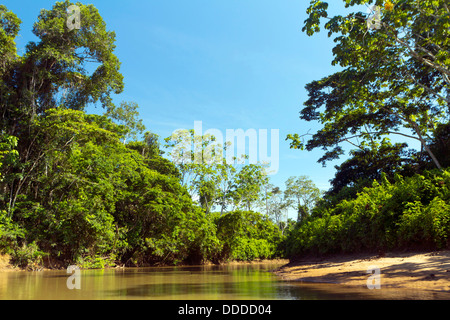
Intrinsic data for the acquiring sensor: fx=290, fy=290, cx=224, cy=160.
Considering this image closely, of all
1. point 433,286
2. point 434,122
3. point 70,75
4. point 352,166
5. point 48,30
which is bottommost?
point 433,286

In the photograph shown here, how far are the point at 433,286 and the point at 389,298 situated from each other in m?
1.37

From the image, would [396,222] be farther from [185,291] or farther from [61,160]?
[61,160]

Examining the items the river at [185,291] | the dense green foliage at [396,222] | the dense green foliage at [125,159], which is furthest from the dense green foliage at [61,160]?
the dense green foliage at [396,222]

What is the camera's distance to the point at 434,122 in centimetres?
1708

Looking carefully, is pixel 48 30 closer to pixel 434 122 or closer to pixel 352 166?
pixel 352 166

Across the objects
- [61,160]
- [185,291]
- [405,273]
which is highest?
[61,160]

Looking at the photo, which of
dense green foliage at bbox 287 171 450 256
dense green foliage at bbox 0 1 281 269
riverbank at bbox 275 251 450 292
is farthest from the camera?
dense green foliage at bbox 0 1 281 269

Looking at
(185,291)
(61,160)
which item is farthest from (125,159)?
(185,291)

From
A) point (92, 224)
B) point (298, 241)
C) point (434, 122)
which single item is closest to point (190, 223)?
point (92, 224)

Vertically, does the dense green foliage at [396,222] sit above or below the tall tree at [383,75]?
below

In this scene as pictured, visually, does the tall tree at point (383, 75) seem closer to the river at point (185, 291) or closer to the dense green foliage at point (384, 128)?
the dense green foliage at point (384, 128)

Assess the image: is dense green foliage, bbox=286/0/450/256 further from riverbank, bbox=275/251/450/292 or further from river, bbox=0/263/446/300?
river, bbox=0/263/446/300

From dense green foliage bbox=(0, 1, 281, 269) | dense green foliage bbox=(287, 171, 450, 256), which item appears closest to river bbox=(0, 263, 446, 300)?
dense green foliage bbox=(287, 171, 450, 256)

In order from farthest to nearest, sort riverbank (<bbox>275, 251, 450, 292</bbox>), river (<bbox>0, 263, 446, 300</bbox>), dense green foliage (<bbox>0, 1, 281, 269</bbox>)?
dense green foliage (<bbox>0, 1, 281, 269</bbox>), riverbank (<bbox>275, 251, 450, 292</bbox>), river (<bbox>0, 263, 446, 300</bbox>)
